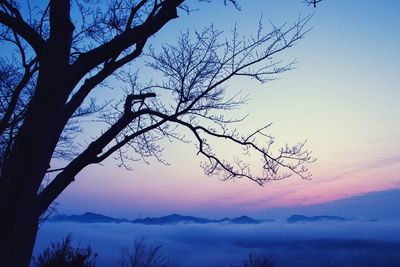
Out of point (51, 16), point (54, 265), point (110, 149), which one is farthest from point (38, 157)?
point (54, 265)

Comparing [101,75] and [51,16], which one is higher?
[51,16]

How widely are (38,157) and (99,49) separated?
138 cm

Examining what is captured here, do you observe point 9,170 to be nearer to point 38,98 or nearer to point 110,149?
point 38,98

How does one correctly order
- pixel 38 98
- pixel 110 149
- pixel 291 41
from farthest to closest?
pixel 291 41 → pixel 110 149 → pixel 38 98

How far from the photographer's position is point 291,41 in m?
6.58

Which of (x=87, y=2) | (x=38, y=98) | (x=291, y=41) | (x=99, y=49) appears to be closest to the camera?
(x=38, y=98)

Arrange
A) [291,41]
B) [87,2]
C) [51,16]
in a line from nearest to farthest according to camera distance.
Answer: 1. [51,16]
2. [291,41]
3. [87,2]

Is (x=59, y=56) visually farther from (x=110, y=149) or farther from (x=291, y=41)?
(x=291, y=41)

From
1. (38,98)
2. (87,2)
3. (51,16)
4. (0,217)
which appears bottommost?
(0,217)

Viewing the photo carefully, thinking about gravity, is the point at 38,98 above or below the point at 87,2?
below

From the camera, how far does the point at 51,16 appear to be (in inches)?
174

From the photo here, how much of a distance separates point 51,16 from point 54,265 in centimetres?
697

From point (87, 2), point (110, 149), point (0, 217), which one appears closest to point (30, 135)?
point (0, 217)

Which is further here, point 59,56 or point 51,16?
point 51,16
